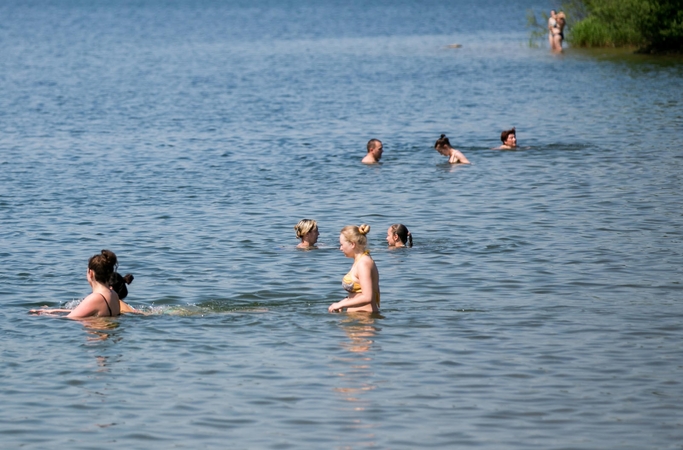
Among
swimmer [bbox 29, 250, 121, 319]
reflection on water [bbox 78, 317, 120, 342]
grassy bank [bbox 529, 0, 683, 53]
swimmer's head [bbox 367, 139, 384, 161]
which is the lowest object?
reflection on water [bbox 78, 317, 120, 342]

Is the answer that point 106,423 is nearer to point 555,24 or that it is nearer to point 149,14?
point 555,24

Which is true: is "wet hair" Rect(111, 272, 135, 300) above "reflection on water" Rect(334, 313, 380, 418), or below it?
above

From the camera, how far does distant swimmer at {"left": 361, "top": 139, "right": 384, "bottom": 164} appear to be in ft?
89.1

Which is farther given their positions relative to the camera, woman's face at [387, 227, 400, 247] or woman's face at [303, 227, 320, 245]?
woman's face at [387, 227, 400, 247]

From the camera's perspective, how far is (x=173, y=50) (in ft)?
243

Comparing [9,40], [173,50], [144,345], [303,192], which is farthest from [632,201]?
[9,40]

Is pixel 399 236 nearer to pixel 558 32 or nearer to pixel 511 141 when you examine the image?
pixel 511 141

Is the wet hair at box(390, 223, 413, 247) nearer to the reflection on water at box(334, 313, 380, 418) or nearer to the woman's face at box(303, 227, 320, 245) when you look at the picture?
the woman's face at box(303, 227, 320, 245)

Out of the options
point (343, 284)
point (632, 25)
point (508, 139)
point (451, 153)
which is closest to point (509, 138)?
point (508, 139)

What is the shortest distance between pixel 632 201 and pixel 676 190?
1.45 m

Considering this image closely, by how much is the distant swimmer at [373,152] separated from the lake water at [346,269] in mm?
678

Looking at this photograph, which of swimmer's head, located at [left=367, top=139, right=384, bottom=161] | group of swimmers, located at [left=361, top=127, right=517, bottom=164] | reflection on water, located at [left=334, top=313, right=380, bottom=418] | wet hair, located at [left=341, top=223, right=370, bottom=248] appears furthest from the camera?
swimmer's head, located at [left=367, top=139, right=384, bottom=161]

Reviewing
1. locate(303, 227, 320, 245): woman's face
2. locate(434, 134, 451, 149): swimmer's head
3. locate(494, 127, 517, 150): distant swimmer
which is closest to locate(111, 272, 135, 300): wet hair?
locate(303, 227, 320, 245): woman's face

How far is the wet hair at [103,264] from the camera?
13.6 meters
